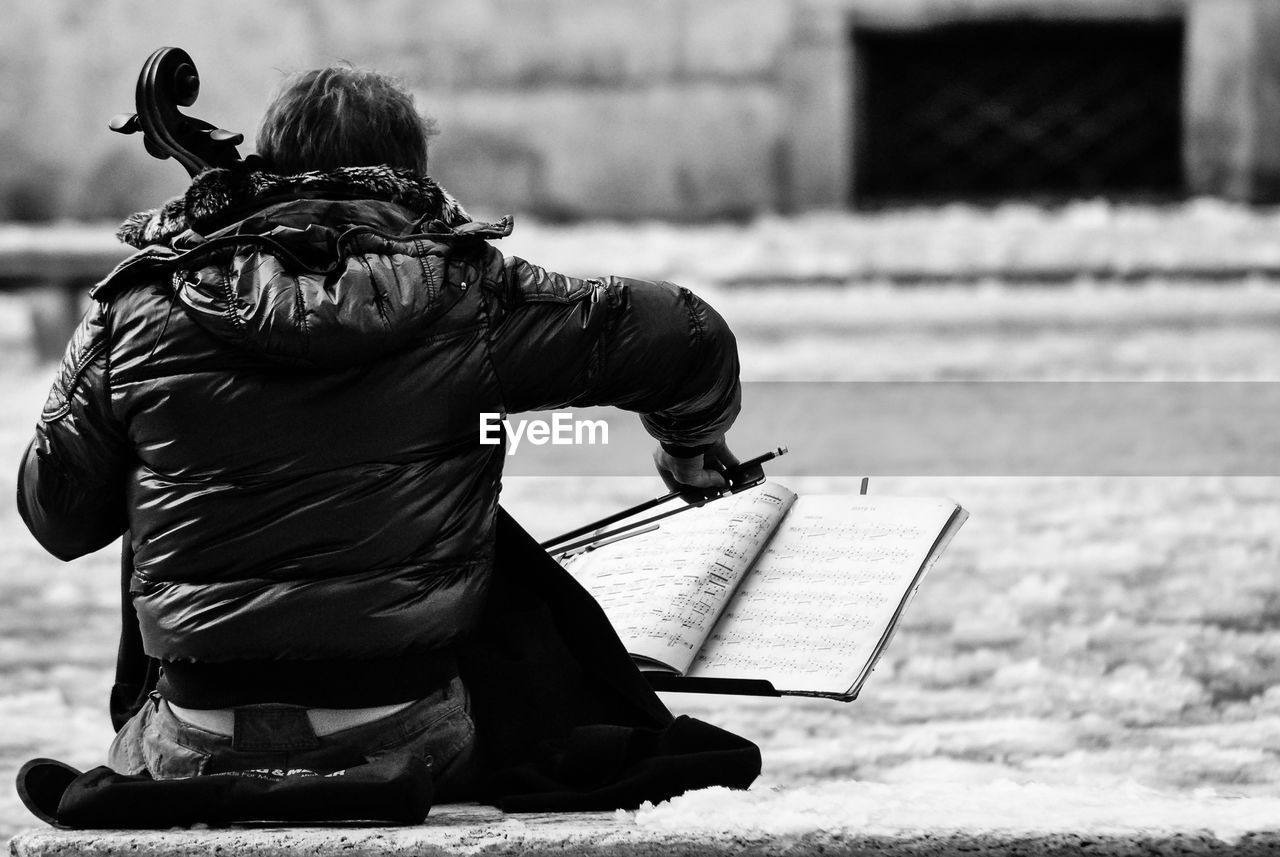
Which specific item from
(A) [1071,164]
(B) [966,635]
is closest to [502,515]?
(B) [966,635]

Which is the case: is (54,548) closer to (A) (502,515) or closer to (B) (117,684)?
(B) (117,684)

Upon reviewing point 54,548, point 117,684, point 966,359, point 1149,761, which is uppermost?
point 54,548

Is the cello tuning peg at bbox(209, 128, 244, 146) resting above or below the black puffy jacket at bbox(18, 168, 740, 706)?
above

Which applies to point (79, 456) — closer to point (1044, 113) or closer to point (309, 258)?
point (309, 258)

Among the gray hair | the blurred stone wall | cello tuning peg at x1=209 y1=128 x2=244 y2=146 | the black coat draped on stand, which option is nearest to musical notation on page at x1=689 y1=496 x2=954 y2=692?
the black coat draped on stand

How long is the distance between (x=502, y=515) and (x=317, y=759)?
41cm

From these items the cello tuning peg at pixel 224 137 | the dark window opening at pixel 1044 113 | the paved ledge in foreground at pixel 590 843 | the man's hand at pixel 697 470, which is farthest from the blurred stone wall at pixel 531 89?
the paved ledge in foreground at pixel 590 843

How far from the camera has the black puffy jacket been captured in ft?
7.94

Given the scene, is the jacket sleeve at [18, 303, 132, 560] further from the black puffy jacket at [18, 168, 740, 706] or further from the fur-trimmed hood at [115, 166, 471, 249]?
the fur-trimmed hood at [115, 166, 471, 249]

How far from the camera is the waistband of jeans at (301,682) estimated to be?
2494mm

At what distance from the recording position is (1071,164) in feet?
33.7

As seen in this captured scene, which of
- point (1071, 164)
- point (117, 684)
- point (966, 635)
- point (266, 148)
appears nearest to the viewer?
point (266, 148)

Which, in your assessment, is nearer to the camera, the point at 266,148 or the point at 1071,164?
the point at 266,148

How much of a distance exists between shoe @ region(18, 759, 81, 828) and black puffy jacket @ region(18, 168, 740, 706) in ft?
0.73
